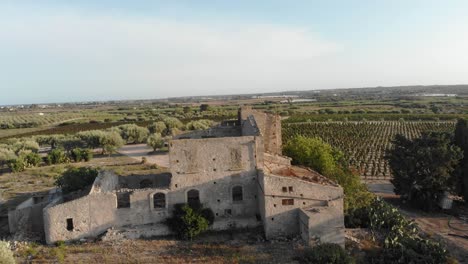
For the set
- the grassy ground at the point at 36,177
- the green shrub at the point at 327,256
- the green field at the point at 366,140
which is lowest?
the green field at the point at 366,140

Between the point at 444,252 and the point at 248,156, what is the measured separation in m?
11.4

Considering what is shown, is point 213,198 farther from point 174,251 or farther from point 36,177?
point 36,177

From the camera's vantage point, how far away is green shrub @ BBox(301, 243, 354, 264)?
1719 centimetres

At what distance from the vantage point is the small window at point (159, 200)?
2335 cm

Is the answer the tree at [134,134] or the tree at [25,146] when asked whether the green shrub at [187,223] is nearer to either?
the tree at [25,146]

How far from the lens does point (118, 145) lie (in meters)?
56.5

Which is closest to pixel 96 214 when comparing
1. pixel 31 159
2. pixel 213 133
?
pixel 213 133

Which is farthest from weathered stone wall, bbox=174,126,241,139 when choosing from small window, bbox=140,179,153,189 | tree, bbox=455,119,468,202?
tree, bbox=455,119,468,202

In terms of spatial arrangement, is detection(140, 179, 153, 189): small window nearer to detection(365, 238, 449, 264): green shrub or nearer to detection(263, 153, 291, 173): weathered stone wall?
detection(263, 153, 291, 173): weathered stone wall

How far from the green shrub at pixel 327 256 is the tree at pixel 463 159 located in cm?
1794

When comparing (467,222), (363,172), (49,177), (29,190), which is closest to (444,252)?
(467,222)

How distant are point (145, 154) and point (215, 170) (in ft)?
114

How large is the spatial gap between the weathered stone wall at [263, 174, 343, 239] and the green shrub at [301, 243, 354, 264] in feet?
10.2

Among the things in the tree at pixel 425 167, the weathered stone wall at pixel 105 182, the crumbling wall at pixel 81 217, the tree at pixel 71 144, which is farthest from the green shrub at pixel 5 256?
the tree at pixel 71 144
